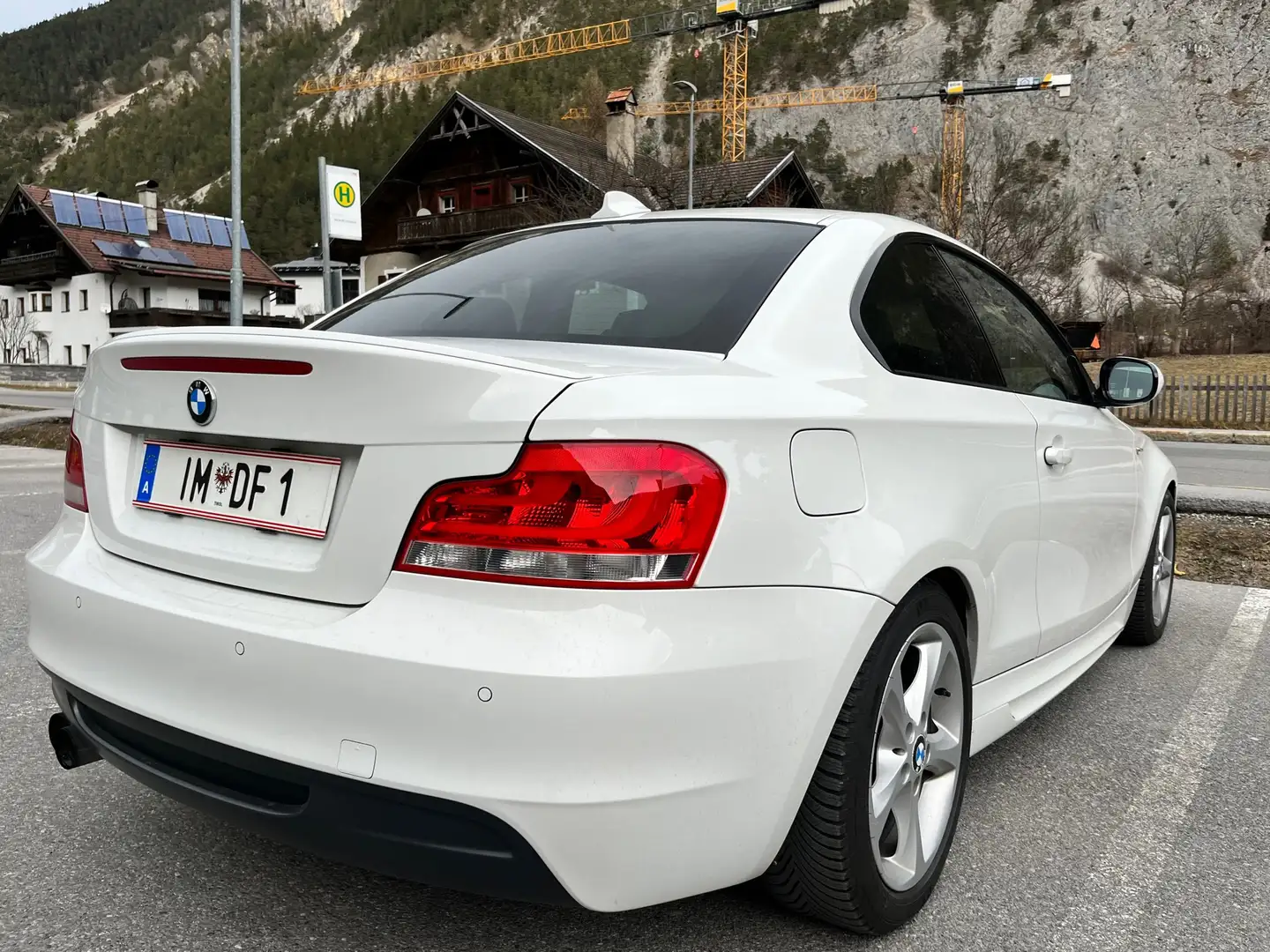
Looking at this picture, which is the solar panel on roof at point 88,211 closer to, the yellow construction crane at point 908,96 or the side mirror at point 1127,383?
the yellow construction crane at point 908,96

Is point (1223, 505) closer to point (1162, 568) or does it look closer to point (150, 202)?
point (1162, 568)

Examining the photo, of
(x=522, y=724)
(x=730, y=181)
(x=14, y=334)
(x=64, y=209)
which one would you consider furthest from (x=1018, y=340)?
(x=14, y=334)

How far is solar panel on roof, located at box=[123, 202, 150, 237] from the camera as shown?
2203 inches

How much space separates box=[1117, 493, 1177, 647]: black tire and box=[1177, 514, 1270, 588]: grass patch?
65.9 inches

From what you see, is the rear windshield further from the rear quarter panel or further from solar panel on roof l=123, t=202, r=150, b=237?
solar panel on roof l=123, t=202, r=150, b=237

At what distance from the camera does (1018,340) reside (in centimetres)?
306

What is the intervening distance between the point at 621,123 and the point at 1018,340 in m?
31.8

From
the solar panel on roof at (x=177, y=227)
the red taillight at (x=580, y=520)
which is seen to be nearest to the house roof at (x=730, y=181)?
the red taillight at (x=580, y=520)

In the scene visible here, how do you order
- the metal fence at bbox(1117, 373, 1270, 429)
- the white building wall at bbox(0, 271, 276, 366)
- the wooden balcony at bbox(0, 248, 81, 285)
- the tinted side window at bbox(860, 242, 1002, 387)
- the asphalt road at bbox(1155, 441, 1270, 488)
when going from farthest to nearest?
the wooden balcony at bbox(0, 248, 81, 285), the white building wall at bbox(0, 271, 276, 366), the metal fence at bbox(1117, 373, 1270, 429), the asphalt road at bbox(1155, 441, 1270, 488), the tinted side window at bbox(860, 242, 1002, 387)

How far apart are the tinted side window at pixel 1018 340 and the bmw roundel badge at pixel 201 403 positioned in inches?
76.7

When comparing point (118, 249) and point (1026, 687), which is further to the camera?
point (118, 249)

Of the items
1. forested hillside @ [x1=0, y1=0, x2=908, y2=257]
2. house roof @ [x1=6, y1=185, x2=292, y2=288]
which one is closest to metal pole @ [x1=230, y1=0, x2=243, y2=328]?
house roof @ [x1=6, y1=185, x2=292, y2=288]

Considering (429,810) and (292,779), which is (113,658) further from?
(429,810)

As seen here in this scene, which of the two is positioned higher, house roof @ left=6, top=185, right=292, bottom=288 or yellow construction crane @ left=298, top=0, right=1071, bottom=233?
yellow construction crane @ left=298, top=0, right=1071, bottom=233
